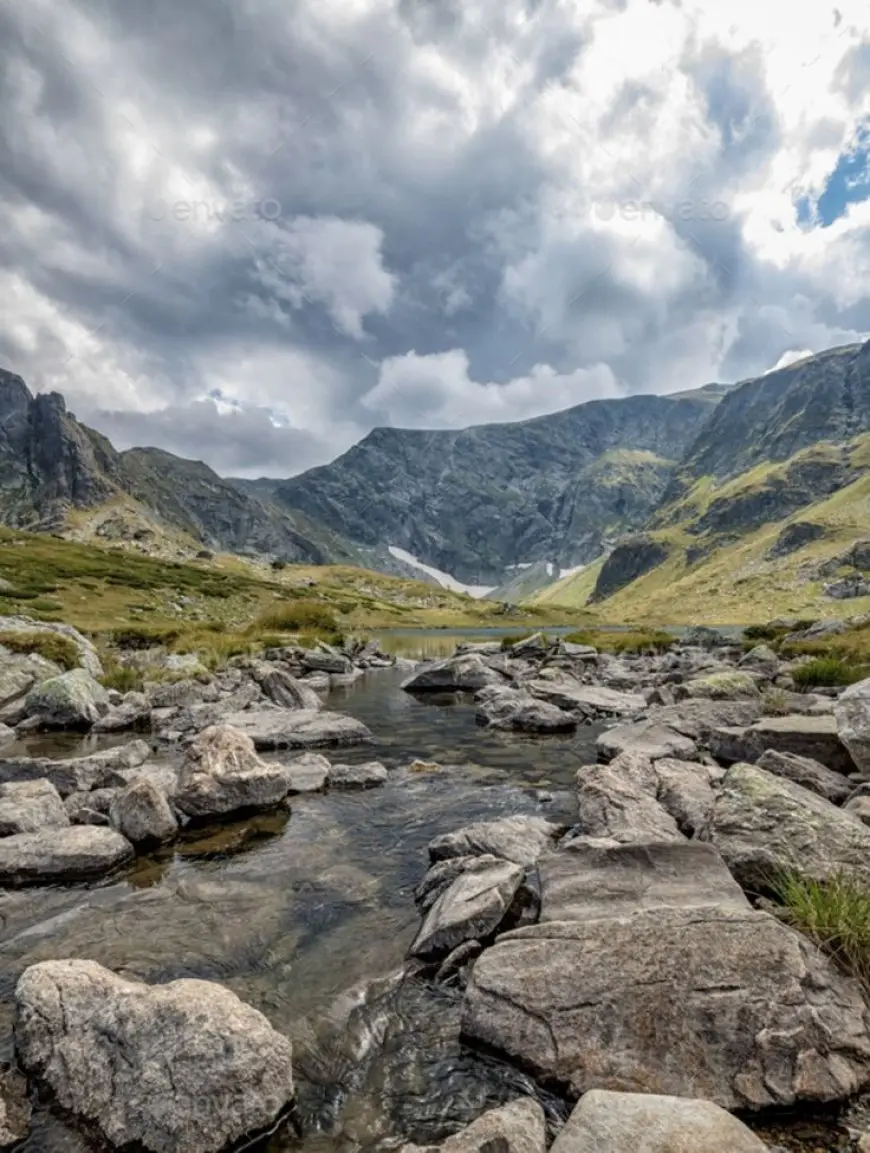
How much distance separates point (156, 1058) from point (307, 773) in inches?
446

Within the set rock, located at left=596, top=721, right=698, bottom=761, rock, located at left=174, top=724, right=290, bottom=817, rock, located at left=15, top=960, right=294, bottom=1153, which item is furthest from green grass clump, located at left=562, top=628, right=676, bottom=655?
rock, located at left=15, top=960, right=294, bottom=1153

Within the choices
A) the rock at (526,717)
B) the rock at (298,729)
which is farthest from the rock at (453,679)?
the rock at (298,729)

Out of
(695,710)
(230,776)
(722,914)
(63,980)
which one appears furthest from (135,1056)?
(695,710)

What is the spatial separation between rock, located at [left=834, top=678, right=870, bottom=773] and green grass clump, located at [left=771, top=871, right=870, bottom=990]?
604 cm

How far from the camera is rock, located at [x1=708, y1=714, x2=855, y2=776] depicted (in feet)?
45.5

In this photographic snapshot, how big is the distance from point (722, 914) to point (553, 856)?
9.32 ft

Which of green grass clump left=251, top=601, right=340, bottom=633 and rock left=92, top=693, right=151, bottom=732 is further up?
green grass clump left=251, top=601, right=340, bottom=633

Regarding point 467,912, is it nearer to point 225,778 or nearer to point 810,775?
point 225,778

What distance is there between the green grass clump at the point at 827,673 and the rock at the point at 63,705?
30918 mm

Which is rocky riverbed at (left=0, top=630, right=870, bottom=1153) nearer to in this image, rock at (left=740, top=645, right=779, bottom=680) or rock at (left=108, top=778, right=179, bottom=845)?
rock at (left=108, top=778, right=179, bottom=845)

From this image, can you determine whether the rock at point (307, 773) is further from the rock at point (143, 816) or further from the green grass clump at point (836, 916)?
the green grass clump at point (836, 916)

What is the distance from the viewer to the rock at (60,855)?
1033 centimetres

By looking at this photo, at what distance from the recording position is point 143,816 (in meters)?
12.0

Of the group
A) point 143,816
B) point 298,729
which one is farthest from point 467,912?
point 298,729
